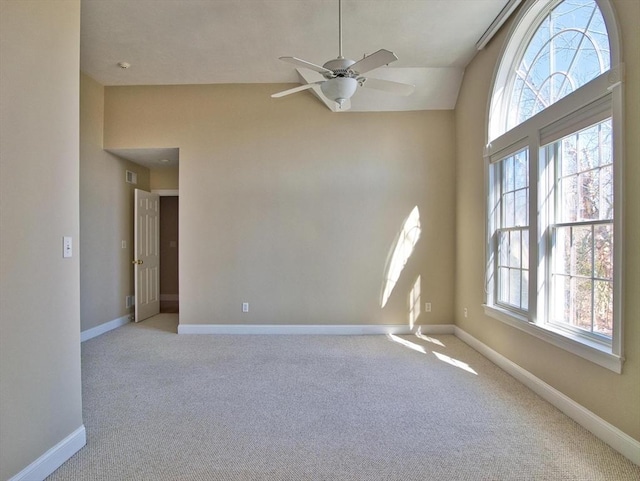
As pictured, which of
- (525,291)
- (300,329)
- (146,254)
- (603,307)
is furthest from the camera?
(146,254)

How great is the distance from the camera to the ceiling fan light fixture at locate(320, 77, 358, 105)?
92.2 inches

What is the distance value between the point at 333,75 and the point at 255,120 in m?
2.38

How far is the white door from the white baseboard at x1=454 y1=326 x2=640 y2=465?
495cm

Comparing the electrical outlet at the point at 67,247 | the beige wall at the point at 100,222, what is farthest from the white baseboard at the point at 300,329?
the electrical outlet at the point at 67,247

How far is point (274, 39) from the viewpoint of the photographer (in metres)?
3.54

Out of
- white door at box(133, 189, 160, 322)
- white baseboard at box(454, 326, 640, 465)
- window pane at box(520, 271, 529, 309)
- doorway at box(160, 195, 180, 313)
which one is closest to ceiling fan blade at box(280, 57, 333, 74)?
window pane at box(520, 271, 529, 309)

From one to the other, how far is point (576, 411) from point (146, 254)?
5.66 meters

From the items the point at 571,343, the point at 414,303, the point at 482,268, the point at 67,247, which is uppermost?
the point at 67,247

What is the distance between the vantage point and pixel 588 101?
2.23 meters

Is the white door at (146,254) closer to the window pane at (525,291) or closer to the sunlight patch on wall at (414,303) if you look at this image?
the sunlight patch on wall at (414,303)

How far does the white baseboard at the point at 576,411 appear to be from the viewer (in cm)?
193

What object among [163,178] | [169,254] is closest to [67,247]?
[163,178]

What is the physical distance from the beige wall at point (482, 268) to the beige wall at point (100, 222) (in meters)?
4.83

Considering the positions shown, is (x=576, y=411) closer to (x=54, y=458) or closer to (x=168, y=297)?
(x=54, y=458)
